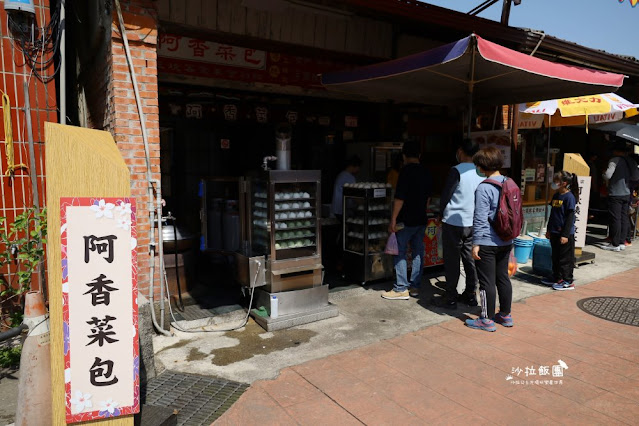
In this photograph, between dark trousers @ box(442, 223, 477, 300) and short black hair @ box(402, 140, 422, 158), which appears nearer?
dark trousers @ box(442, 223, 477, 300)

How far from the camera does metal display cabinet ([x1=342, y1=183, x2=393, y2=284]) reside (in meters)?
6.68

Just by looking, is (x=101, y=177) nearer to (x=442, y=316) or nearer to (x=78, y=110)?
(x=442, y=316)

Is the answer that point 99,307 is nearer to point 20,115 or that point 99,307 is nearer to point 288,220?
point 288,220

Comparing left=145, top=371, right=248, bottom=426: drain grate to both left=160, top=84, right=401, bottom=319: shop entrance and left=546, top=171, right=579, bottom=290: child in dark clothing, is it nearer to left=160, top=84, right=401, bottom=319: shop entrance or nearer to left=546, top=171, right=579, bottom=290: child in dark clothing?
left=160, top=84, right=401, bottom=319: shop entrance

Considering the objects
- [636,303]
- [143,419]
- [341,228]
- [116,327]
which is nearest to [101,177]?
[116,327]

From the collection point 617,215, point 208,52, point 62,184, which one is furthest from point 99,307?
point 617,215

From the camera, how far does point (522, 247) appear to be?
8.11 m

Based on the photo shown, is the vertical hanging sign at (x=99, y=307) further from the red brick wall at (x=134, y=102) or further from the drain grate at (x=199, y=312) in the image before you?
the drain grate at (x=199, y=312)

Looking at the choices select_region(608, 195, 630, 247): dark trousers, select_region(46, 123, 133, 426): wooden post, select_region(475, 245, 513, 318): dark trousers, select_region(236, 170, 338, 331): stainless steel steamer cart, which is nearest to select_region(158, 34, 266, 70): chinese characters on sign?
select_region(236, 170, 338, 331): stainless steel steamer cart

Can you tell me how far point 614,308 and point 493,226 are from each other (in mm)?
2469

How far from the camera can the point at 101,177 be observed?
264 centimetres

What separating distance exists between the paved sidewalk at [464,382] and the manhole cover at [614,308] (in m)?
0.29

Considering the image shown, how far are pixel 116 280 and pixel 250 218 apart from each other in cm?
279

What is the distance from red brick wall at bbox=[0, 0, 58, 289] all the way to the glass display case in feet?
7.77
